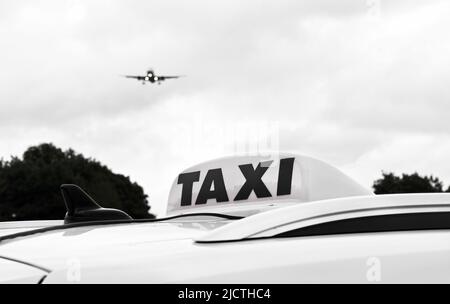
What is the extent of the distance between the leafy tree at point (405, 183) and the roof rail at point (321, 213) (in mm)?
77566

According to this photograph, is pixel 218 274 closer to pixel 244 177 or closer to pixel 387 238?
pixel 387 238

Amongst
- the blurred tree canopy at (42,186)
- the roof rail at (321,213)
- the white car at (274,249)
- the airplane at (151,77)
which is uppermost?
the airplane at (151,77)

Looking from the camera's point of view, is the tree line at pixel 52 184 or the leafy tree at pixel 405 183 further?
the leafy tree at pixel 405 183

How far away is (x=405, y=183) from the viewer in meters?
79.8

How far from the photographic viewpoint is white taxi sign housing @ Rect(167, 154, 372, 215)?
335 cm

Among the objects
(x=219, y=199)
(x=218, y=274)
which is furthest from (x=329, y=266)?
(x=219, y=199)

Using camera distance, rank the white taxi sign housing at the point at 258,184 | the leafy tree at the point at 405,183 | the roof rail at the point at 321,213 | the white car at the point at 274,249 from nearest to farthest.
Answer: the white car at the point at 274,249 → the roof rail at the point at 321,213 → the white taxi sign housing at the point at 258,184 → the leafy tree at the point at 405,183

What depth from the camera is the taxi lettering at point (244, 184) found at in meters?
3.38

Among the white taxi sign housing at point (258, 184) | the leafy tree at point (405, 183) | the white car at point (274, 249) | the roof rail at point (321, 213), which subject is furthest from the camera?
the leafy tree at point (405, 183)

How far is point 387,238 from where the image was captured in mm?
1740

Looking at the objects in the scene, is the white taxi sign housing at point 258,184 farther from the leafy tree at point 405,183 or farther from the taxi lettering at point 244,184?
the leafy tree at point 405,183

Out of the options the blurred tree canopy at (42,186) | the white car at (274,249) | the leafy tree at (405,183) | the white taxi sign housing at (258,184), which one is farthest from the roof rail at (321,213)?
the leafy tree at (405,183)

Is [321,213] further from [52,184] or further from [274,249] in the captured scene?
[52,184]

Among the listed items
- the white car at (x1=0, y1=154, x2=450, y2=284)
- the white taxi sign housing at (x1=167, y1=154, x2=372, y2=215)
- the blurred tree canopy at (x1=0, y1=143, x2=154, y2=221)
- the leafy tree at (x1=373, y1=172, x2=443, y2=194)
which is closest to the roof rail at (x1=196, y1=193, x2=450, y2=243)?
the white car at (x1=0, y1=154, x2=450, y2=284)
